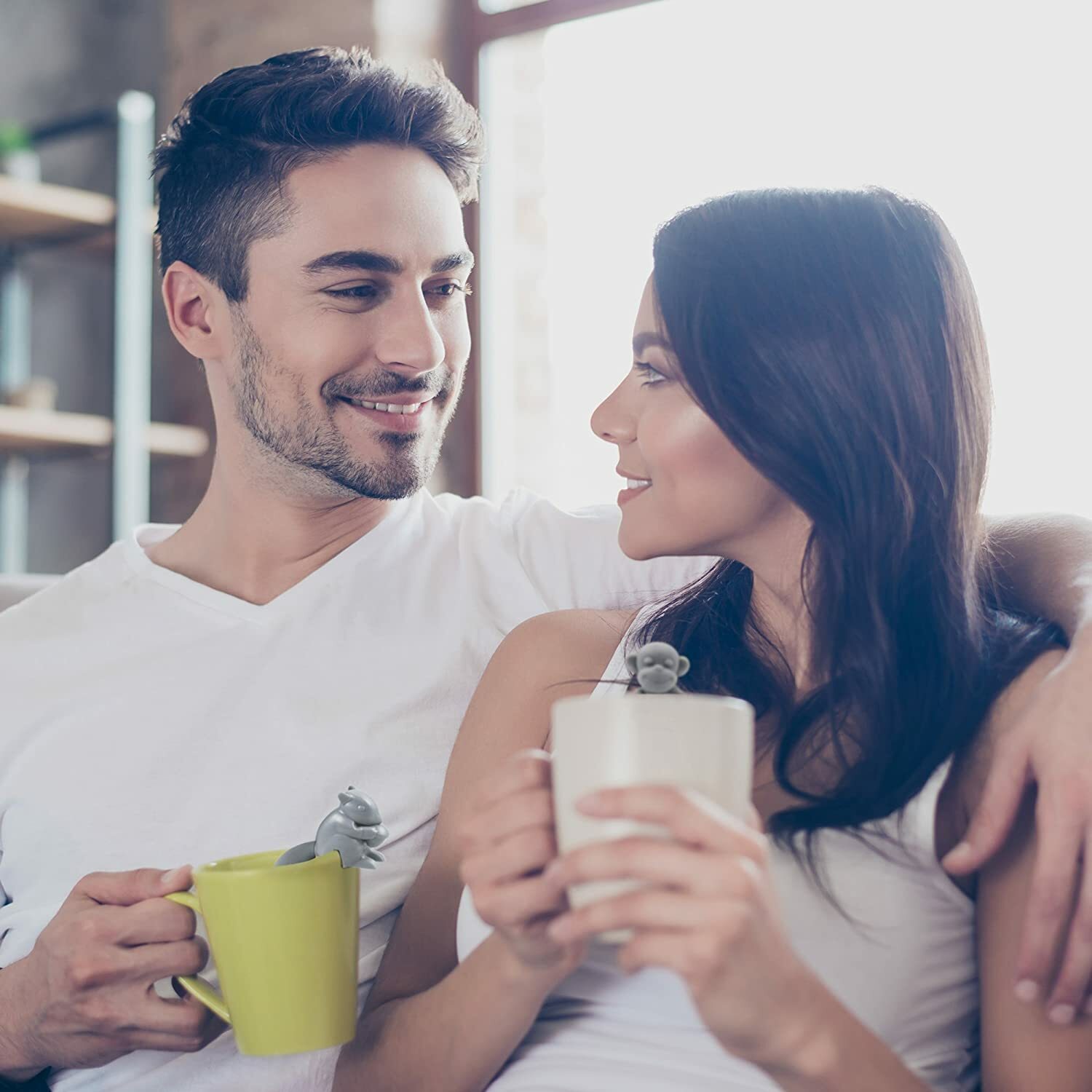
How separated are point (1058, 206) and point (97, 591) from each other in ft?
5.96

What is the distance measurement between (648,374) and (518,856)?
530 mm

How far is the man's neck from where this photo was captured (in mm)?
1458

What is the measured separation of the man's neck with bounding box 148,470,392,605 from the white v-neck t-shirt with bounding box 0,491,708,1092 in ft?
0.15

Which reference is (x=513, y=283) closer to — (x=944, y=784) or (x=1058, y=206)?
(x=1058, y=206)

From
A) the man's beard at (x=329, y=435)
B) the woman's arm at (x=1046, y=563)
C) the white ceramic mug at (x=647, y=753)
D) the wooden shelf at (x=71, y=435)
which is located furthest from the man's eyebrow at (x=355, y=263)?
the wooden shelf at (x=71, y=435)

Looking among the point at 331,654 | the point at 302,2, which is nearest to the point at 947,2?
the point at 302,2

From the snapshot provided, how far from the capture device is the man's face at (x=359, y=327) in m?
1.48

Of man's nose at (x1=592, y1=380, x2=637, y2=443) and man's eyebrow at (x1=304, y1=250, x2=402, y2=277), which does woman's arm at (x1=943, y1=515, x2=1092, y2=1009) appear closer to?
man's nose at (x1=592, y1=380, x2=637, y2=443)

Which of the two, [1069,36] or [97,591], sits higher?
[1069,36]

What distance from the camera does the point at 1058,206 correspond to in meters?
2.39

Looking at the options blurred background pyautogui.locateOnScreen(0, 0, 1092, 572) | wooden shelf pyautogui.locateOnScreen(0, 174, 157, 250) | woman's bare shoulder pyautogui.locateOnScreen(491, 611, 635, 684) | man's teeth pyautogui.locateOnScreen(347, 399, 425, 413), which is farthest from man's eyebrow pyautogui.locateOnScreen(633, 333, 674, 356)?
wooden shelf pyautogui.locateOnScreen(0, 174, 157, 250)

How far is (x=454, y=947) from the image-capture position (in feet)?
3.60

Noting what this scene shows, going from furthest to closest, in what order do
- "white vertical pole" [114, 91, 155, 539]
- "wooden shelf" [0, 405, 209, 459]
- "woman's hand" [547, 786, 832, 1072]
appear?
1. "white vertical pole" [114, 91, 155, 539]
2. "wooden shelf" [0, 405, 209, 459]
3. "woman's hand" [547, 786, 832, 1072]

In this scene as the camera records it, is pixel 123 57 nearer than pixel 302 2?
No
